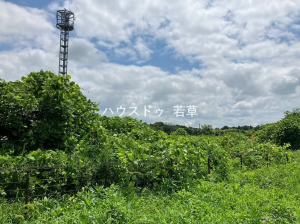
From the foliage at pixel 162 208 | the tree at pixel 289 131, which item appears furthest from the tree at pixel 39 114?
the tree at pixel 289 131

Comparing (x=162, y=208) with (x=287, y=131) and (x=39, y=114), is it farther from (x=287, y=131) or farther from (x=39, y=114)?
(x=287, y=131)

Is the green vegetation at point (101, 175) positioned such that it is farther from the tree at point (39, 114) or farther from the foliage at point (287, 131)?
the foliage at point (287, 131)

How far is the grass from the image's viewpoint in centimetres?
425

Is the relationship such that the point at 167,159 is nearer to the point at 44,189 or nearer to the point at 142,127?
the point at 44,189

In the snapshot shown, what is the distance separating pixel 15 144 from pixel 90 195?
3.25m

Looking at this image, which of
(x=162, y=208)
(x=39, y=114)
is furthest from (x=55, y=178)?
(x=39, y=114)

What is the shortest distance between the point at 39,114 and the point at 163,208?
4549 millimetres

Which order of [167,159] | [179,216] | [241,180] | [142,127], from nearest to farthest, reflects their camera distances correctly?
[179,216] → [167,159] → [241,180] → [142,127]

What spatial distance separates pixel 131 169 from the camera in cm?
624

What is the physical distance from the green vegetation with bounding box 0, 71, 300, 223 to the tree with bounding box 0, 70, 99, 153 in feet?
0.09

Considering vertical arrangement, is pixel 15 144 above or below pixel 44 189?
above

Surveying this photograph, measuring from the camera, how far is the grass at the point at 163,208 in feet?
13.9

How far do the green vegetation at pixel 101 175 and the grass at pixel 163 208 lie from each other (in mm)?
17

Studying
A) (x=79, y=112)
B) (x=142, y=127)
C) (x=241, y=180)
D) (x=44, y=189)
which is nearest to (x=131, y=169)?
(x=44, y=189)
